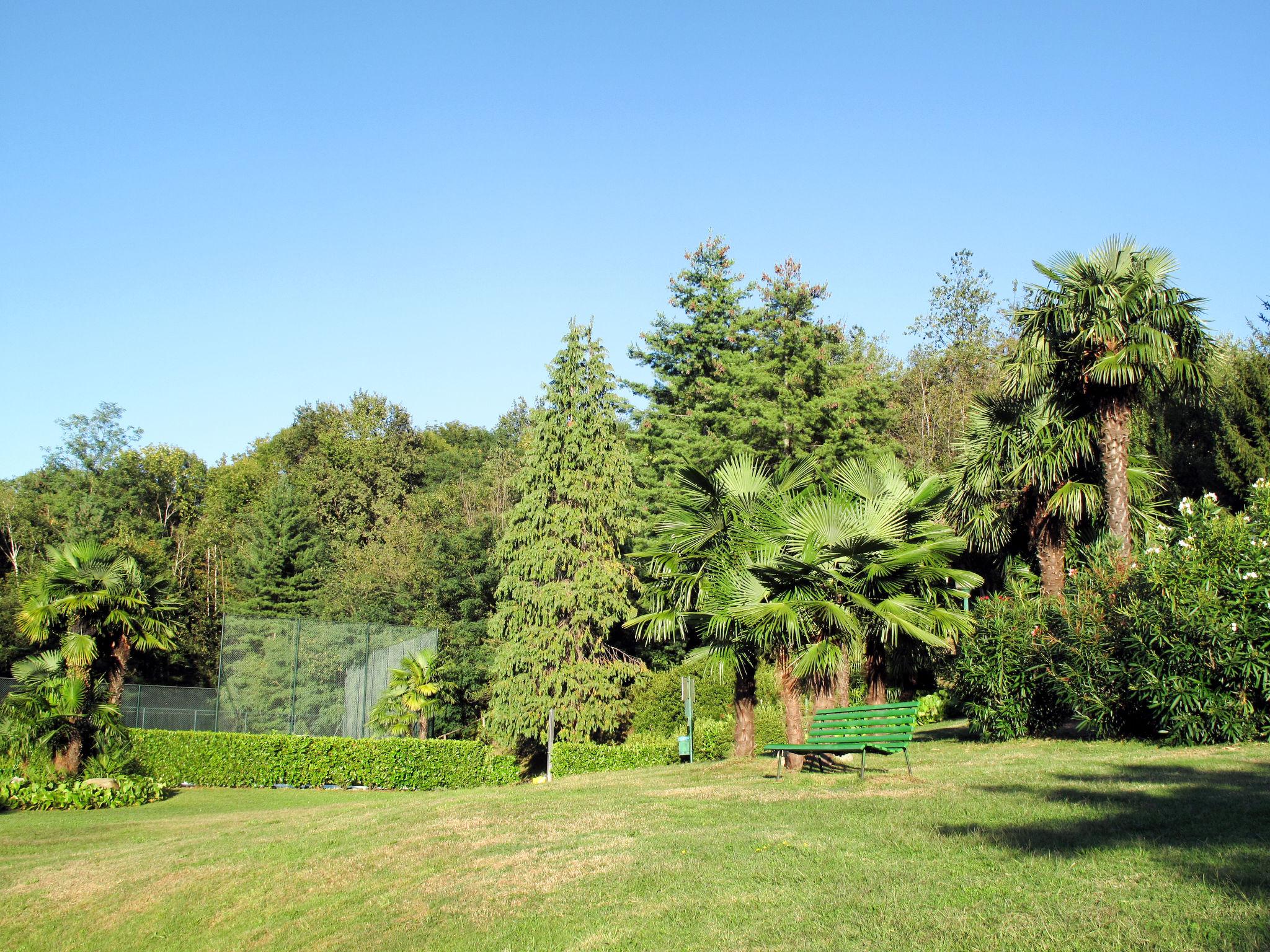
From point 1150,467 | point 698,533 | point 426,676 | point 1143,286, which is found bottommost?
point 426,676

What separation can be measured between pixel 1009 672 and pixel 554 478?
49.7 feet

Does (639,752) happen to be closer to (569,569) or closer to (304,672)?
(569,569)

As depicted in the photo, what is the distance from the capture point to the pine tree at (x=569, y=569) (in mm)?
26203

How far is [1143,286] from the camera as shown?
16.2m

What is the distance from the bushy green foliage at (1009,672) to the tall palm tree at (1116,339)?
2.49 metres

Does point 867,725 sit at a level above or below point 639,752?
above

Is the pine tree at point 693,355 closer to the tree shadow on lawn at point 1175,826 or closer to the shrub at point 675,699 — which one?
the shrub at point 675,699

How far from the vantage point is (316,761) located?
2580cm

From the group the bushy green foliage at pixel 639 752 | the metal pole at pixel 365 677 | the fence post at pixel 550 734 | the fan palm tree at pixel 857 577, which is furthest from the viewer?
the metal pole at pixel 365 677

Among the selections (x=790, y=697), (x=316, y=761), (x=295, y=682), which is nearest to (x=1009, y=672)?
(x=790, y=697)

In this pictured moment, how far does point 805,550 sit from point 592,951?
7534mm

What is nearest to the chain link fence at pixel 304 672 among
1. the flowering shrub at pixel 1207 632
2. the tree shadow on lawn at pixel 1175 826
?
the flowering shrub at pixel 1207 632

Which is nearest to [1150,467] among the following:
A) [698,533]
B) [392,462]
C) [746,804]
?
[698,533]

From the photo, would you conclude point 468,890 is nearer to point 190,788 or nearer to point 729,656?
point 729,656
